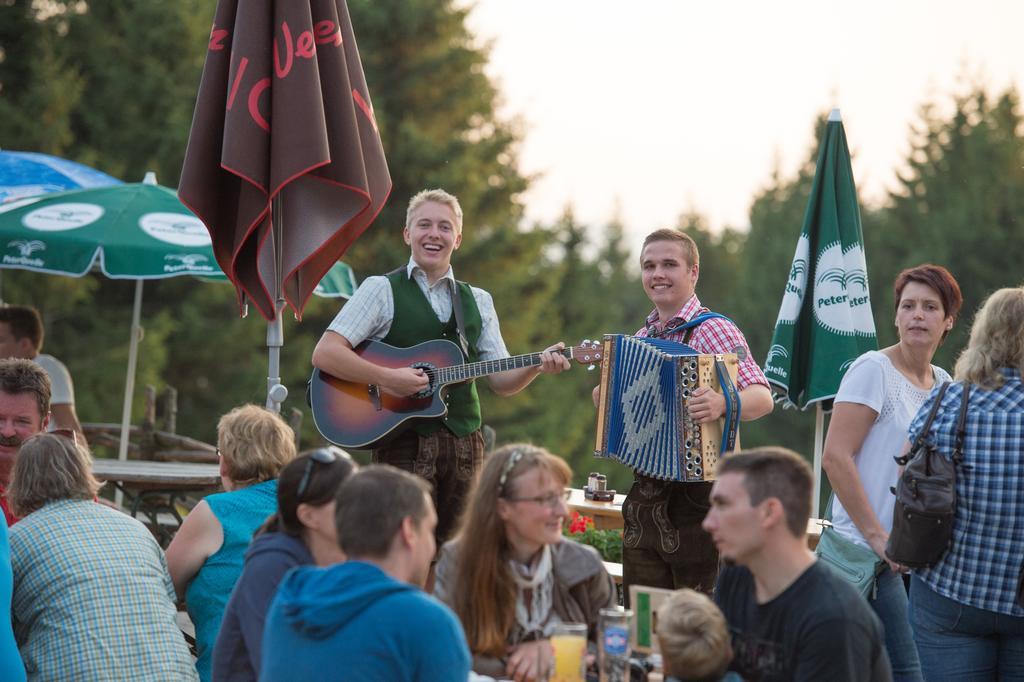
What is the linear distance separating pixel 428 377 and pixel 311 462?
5.83 feet

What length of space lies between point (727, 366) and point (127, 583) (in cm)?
208

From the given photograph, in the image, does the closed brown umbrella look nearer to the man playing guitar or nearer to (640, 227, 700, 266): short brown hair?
the man playing guitar

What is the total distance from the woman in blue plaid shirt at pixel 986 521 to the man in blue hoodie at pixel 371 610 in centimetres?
176

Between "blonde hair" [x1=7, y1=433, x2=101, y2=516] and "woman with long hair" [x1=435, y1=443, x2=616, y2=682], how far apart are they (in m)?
1.23

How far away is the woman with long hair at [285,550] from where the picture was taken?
3.12m

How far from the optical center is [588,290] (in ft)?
97.7

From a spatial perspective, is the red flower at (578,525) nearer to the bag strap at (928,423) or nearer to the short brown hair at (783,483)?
the bag strap at (928,423)

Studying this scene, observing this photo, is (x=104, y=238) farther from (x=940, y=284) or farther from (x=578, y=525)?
(x=940, y=284)

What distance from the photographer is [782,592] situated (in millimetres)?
2811

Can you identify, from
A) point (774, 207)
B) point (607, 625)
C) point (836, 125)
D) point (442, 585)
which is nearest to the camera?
point (607, 625)

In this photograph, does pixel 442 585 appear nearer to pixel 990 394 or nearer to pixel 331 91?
pixel 990 394

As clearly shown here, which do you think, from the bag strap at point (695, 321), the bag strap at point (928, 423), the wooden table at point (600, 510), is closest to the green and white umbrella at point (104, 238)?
the wooden table at point (600, 510)

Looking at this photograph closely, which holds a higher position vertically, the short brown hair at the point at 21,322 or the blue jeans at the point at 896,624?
the short brown hair at the point at 21,322

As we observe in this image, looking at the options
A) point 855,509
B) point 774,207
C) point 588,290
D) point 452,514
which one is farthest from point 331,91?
point 774,207
